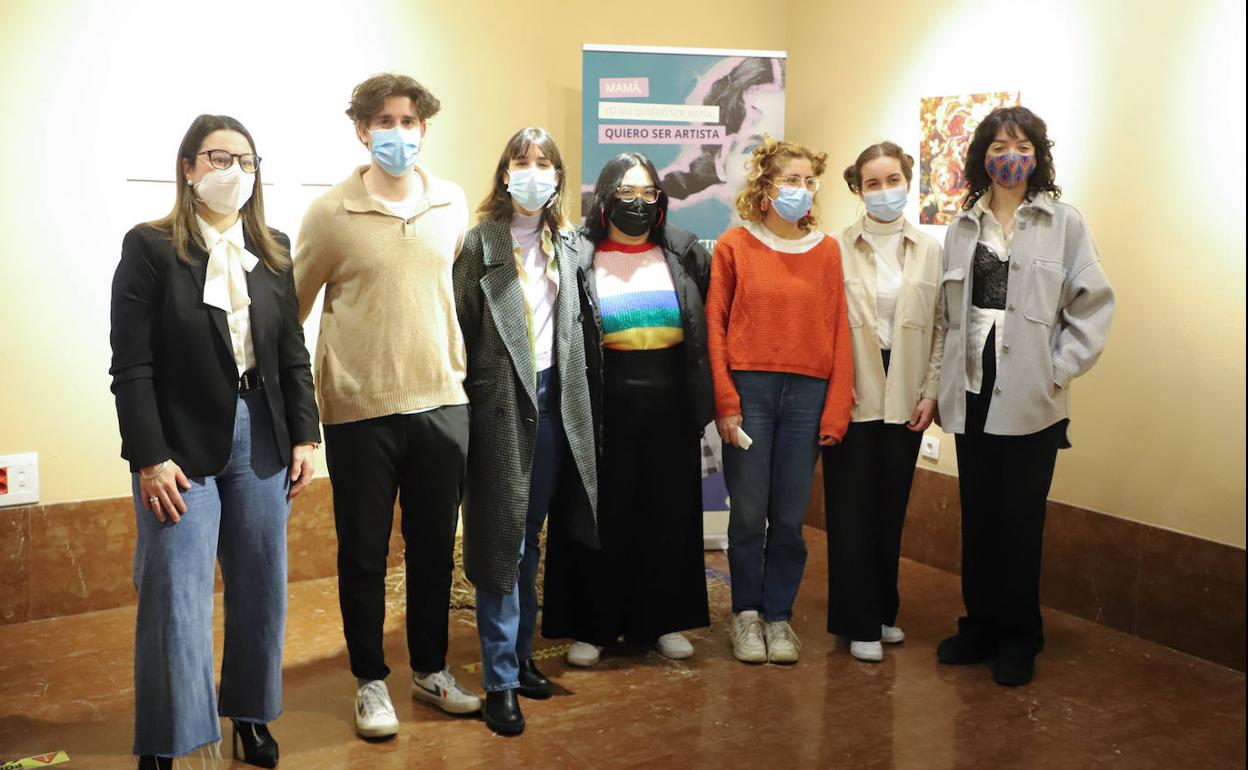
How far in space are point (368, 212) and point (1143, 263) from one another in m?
2.34

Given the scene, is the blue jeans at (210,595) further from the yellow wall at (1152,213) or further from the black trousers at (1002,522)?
the yellow wall at (1152,213)

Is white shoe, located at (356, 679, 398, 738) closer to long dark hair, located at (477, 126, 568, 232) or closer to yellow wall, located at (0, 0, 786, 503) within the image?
long dark hair, located at (477, 126, 568, 232)

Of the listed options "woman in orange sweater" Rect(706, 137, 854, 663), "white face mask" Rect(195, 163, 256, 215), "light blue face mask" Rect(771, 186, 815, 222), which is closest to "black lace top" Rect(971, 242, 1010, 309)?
"woman in orange sweater" Rect(706, 137, 854, 663)

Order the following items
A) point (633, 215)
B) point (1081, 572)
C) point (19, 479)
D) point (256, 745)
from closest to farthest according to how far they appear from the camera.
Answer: point (256, 745) → point (633, 215) → point (19, 479) → point (1081, 572)

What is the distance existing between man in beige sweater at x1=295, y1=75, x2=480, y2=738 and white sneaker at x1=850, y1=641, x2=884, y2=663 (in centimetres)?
129

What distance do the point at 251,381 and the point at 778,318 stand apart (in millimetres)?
1413

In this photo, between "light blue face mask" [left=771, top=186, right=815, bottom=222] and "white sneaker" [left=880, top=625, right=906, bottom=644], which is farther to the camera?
"white sneaker" [left=880, top=625, right=906, bottom=644]

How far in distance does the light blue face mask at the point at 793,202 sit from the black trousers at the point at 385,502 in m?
1.06

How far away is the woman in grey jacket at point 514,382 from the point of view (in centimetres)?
277

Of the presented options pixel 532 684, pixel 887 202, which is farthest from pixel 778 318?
pixel 532 684

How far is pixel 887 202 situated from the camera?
10.5 ft

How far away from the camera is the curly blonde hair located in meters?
3.16

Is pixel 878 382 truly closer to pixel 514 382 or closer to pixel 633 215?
pixel 633 215

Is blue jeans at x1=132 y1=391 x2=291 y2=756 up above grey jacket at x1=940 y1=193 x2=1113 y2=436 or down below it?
below
